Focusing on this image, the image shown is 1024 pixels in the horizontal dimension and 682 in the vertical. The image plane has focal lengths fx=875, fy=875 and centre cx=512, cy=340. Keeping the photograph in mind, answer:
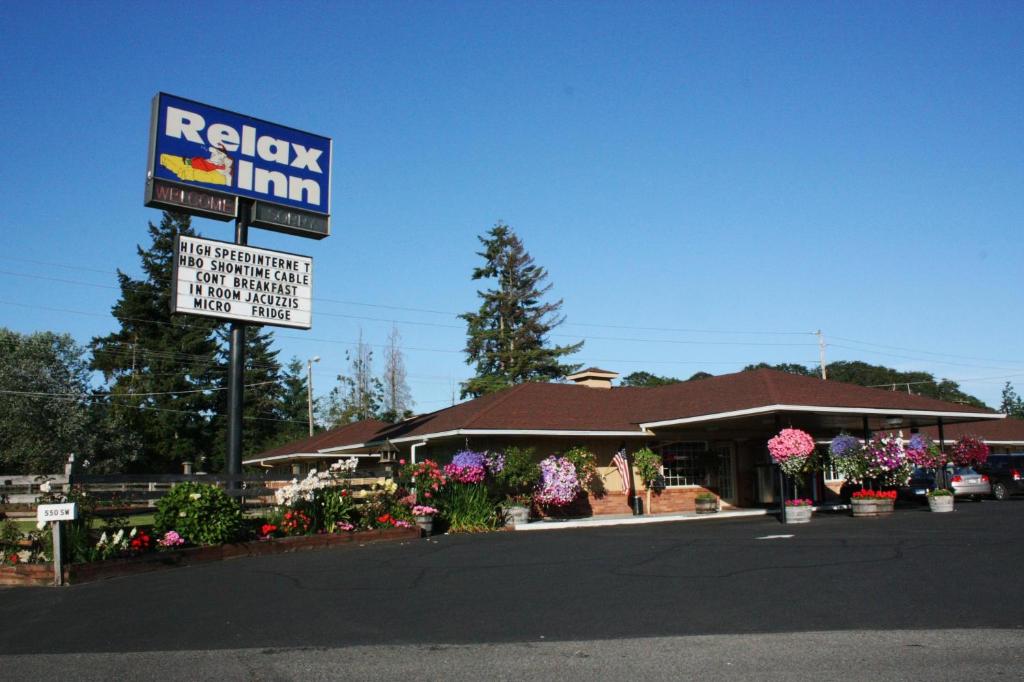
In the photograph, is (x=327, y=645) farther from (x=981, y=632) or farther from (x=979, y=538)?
(x=979, y=538)

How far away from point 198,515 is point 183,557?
93cm

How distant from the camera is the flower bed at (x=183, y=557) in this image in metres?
11.9

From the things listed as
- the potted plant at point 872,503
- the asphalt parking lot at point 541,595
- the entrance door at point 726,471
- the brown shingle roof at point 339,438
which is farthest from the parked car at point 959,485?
the brown shingle roof at point 339,438

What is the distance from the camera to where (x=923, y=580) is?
31.7ft

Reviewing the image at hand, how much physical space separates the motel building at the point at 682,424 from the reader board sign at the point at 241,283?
6.00 meters

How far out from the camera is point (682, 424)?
81.0 ft

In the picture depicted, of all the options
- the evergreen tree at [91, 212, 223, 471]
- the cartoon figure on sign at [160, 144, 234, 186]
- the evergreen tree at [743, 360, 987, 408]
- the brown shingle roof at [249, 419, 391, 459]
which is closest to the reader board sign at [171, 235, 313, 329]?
the cartoon figure on sign at [160, 144, 234, 186]

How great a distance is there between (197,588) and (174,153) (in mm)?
9791

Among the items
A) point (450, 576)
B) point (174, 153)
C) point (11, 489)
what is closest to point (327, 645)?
point (450, 576)

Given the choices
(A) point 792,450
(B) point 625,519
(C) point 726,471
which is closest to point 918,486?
(C) point 726,471

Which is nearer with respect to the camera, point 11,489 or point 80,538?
point 80,538

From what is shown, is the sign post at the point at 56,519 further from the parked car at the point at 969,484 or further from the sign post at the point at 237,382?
the parked car at the point at 969,484

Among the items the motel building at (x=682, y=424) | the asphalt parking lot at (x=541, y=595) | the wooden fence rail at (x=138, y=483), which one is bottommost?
the asphalt parking lot at (x=541, y=595)

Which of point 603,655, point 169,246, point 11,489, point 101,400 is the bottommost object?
point 603,655
